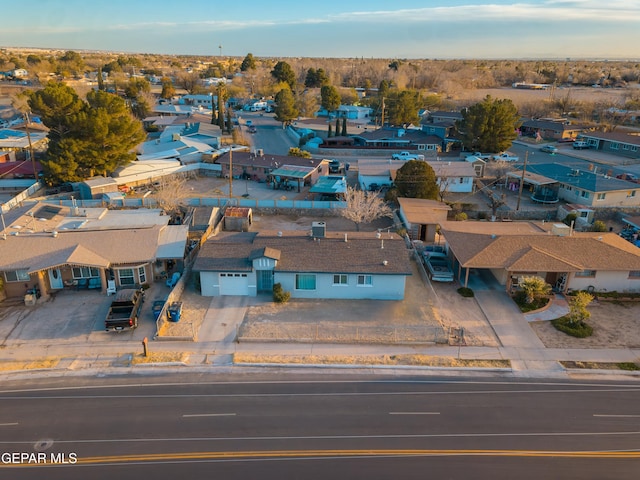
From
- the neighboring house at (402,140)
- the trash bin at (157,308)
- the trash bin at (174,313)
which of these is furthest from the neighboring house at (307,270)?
the neighboring house at (402,140)

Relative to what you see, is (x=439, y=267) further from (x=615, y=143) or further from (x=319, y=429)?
(x=615, y=143)

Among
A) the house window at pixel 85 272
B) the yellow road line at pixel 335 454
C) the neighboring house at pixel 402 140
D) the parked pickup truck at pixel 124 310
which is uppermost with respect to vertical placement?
the neighboring house at pixel 402 140

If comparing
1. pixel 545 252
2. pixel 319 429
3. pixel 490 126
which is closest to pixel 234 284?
pixel 319 429

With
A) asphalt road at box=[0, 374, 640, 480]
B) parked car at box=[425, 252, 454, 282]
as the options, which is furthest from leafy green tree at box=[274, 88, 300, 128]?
asphalt road at box=[0, 374, 640, 480]

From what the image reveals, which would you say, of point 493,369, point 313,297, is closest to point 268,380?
point 313,297

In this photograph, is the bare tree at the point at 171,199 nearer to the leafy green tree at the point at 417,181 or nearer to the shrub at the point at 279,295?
the shrub at the point at 279,295

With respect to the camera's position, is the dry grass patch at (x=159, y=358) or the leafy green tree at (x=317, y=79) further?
the leafy green tree at (x=317, y=79)

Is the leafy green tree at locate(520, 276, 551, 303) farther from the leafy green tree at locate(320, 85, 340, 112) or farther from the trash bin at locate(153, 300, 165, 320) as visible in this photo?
the leafy green tree at locate(320, 85, 340, 112)
